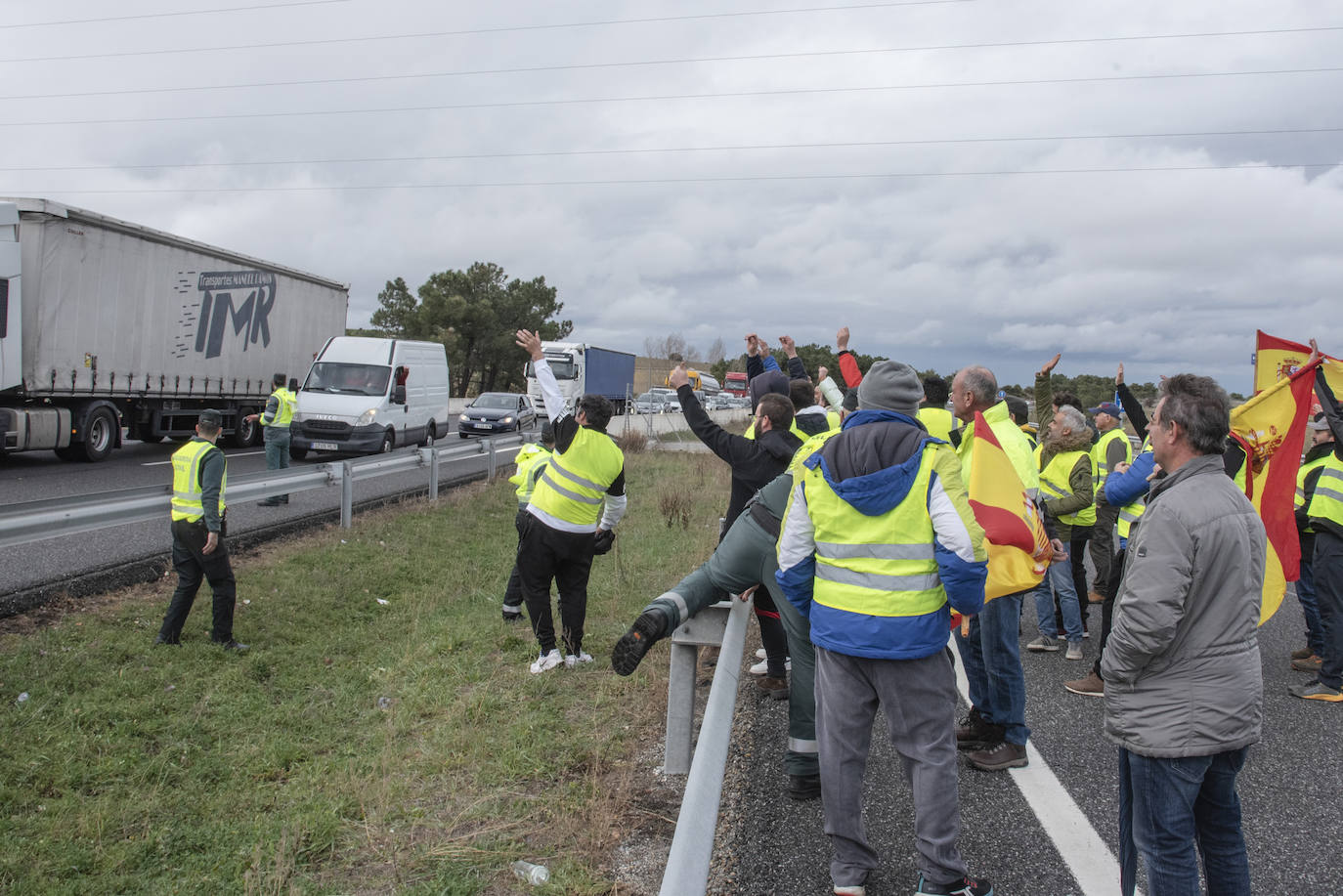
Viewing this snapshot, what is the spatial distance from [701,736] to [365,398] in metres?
17.2

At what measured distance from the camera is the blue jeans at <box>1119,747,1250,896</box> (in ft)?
8.71

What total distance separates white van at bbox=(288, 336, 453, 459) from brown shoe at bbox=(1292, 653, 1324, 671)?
619 inches

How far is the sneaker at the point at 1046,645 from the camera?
668 cm

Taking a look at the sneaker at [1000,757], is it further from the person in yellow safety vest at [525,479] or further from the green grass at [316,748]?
the person in yellow safety vest at [525,479]

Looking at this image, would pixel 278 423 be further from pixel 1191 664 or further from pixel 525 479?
pixel 1191 664

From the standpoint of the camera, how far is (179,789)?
14.4ft

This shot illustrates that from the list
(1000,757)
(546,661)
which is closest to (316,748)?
(546,661)

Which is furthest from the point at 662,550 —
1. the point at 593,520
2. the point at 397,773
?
the point at 397,773

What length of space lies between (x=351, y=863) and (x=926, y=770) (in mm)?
2295

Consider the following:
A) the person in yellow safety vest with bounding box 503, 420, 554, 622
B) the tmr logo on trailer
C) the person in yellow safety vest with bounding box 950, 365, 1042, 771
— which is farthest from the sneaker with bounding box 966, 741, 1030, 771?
the tmr logo on trailer

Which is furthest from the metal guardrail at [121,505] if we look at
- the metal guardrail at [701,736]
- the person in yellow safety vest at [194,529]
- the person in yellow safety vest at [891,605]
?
the person in yellow safety vest at [891,605]

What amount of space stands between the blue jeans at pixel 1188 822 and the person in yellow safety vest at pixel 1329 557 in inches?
143

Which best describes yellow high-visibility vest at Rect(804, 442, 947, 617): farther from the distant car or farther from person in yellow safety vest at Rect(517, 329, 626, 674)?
the distant car

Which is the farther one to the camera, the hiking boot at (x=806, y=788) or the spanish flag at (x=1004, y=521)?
the spanish flag at (x=1004, y=521)
